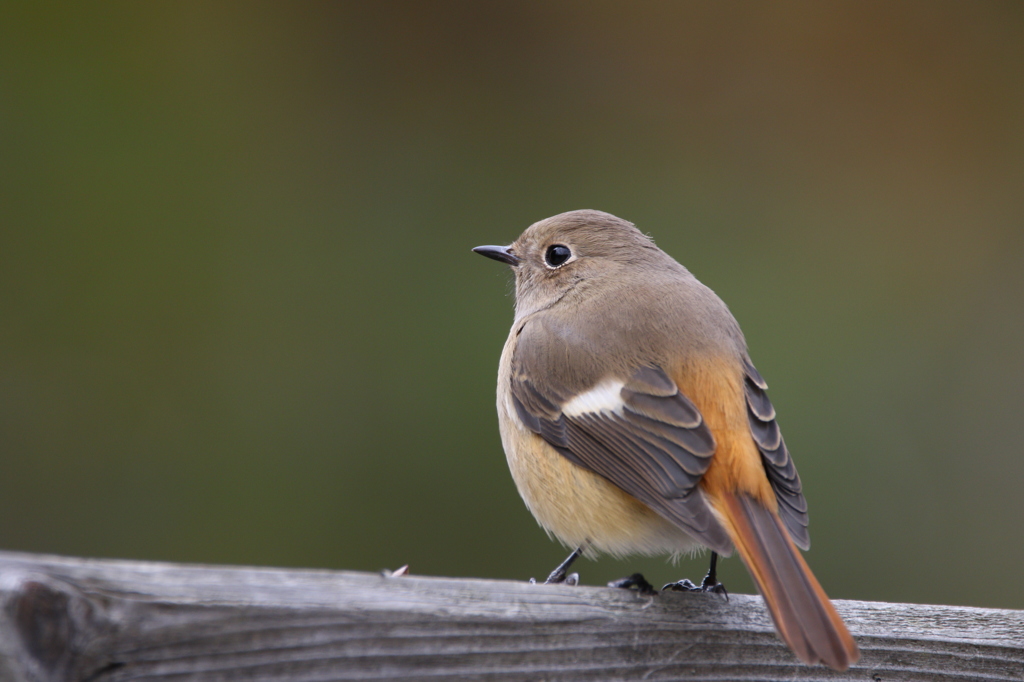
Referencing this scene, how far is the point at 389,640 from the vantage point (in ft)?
6.06

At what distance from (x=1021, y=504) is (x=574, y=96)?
3177mm

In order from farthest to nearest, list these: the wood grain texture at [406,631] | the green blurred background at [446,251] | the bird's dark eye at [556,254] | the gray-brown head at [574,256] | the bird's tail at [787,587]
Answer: the green blurred background at [446,251]
the bird's dark eye at [556,254]
the gray-brown head at [574,256]
the bird's tail at [787,587]
the wood grain texture at [406,631]

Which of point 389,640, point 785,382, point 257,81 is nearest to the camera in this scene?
point 389,640

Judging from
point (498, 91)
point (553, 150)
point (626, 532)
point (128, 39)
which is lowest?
point (626, 532)

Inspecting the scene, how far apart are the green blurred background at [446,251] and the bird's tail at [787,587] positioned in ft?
6.96

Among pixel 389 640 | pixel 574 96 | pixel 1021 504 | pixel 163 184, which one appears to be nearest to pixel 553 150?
pixel 574 96

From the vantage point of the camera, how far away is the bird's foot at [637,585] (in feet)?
7.75

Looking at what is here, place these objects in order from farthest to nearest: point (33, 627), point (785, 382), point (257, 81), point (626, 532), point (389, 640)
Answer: point (257, 81) < point (785, 382) < point (626, 532) < point (389, 640) < point (33, 627)

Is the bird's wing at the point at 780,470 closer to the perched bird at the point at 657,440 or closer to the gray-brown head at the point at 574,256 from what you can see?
the perched bird at the point at 657,440

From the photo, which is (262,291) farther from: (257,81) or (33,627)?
(33,627)

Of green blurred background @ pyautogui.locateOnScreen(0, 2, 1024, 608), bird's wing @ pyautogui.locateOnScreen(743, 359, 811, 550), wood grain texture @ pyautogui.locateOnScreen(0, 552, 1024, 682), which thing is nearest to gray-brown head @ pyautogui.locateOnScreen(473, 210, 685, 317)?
green blurred background @ pyautogui.locateOnScreen(0, 2, 1024, 608)

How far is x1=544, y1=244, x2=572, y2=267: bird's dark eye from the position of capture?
4211 millimetres

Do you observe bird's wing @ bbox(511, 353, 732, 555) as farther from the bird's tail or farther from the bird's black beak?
the bird's black beak

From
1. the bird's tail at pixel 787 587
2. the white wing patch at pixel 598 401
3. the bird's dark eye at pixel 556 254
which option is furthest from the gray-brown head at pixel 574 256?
the bird's tail at pixel 787 587
